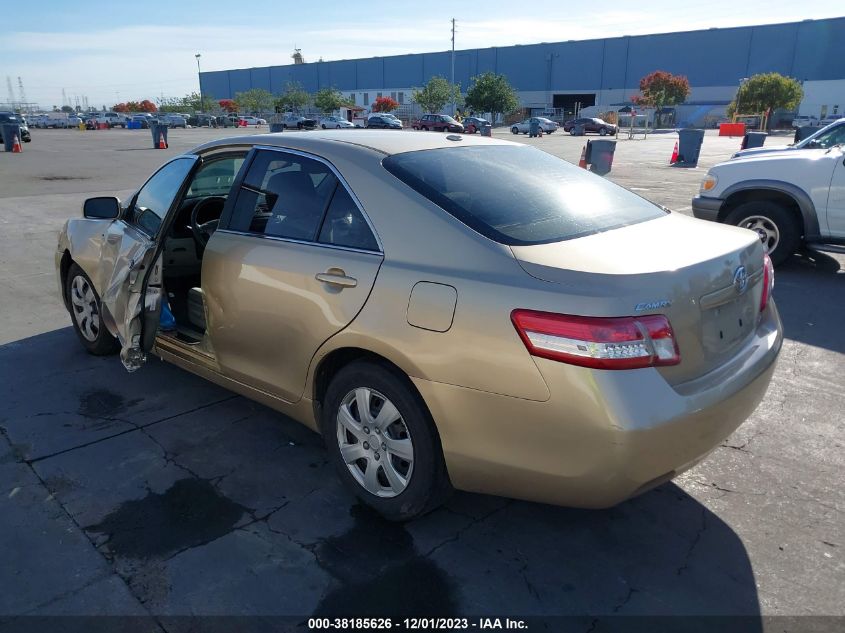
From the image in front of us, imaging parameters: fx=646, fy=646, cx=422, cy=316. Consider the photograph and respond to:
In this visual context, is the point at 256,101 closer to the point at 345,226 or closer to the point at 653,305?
the point at 345,226

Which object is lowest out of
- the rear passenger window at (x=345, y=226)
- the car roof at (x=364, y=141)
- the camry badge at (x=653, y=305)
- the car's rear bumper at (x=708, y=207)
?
the car's rear bumper at (x=708, y=207)

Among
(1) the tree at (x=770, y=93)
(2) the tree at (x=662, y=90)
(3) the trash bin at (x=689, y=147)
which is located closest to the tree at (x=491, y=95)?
(2) the tree at (x=662, y=90)

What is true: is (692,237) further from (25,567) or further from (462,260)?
(25,567)

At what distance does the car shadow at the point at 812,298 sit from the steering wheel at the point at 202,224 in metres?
4.79

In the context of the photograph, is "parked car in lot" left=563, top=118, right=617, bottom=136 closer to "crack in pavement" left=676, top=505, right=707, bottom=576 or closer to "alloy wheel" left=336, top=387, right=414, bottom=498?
"crack in pavement" left=676, top=505, right=707, bottom=576

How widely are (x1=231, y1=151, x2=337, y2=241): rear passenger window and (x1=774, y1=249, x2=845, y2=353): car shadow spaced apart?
433cm

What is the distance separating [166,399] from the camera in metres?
4.30

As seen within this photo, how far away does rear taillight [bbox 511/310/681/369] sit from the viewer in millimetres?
2248

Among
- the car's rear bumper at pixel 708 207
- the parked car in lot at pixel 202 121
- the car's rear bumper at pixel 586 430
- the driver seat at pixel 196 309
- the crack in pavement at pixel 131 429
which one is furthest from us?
the parked car in lot at pixel 202 121

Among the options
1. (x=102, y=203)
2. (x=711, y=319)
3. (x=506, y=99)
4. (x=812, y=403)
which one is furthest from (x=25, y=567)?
(x=506, y=99)

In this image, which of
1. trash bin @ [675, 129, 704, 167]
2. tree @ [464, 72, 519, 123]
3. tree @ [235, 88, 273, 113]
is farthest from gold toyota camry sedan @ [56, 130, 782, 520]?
tree @ [235, 88, 273, 113]

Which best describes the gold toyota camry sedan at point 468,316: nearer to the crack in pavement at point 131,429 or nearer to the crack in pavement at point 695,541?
the crack in pavement at point 131,429

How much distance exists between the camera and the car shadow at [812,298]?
552 centimetres

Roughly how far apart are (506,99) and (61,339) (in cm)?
7158
